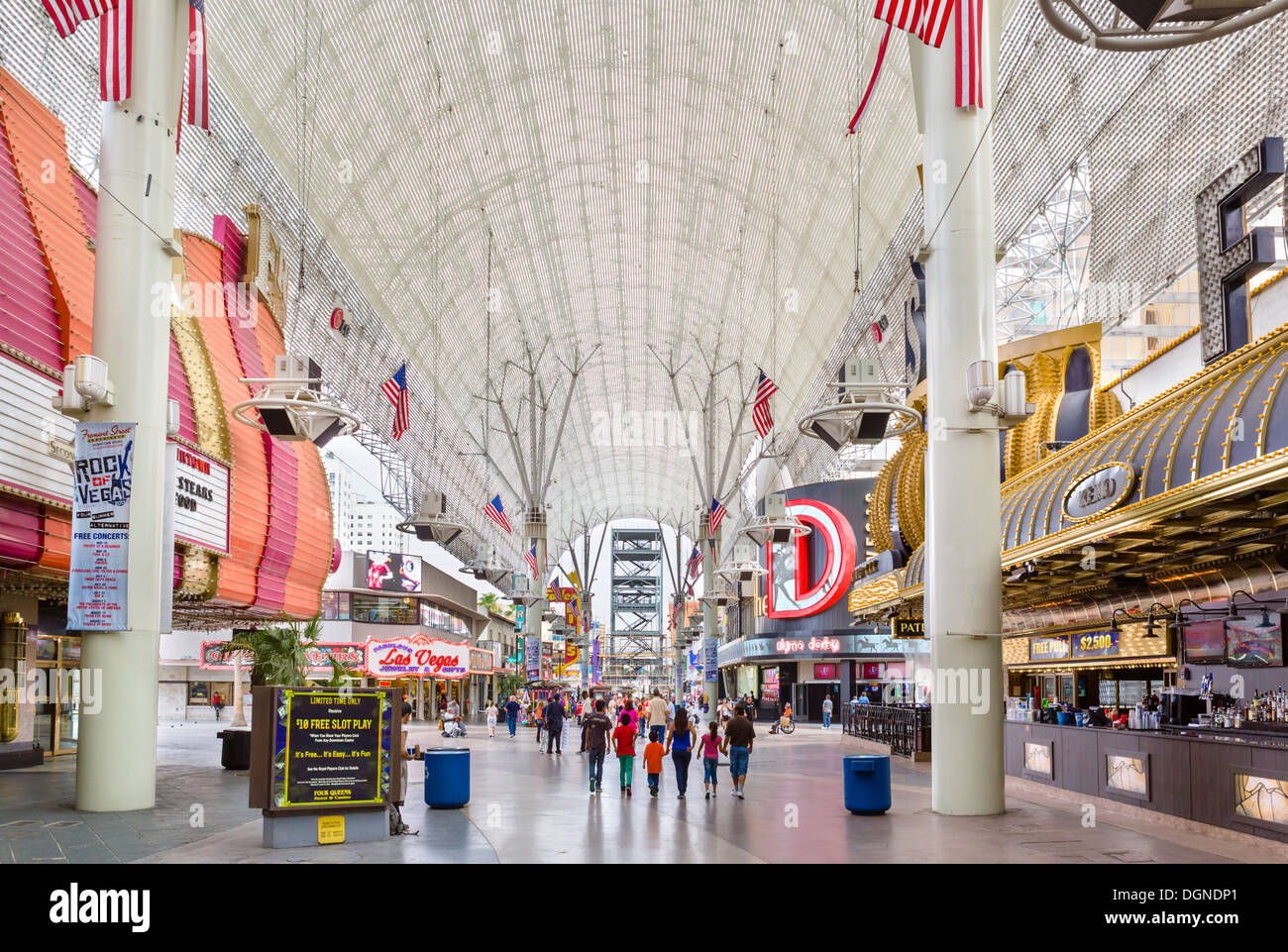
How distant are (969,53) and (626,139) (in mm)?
30575

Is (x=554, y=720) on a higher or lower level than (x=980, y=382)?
lower

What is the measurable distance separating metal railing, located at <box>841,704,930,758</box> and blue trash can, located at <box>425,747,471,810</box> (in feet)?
43.2

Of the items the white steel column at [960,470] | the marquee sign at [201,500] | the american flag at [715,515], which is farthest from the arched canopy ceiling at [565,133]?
the white steel column at [960,470]

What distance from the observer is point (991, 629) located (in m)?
14.6

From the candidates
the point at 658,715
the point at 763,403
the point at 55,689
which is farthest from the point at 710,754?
the point at 55,689

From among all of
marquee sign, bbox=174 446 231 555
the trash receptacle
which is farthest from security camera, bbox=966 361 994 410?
the trash receptacle

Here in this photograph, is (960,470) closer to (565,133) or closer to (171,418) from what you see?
(171,418)

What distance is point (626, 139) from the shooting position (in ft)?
142

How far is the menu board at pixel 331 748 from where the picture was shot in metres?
11.8

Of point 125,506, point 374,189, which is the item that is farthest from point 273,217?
point 125,506

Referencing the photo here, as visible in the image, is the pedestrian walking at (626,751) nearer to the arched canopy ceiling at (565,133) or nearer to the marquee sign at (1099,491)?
the marquee sign at (1099,491)

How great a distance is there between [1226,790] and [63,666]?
25.7 m

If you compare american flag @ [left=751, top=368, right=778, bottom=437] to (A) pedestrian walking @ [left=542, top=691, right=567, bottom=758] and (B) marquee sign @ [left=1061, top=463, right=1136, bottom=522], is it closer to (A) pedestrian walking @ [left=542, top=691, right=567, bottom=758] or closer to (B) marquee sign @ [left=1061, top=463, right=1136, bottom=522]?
(A) pedestrian walking @ [left=542, top=691, right=567, bottom=758]

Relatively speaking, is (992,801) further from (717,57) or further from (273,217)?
(717,57)
